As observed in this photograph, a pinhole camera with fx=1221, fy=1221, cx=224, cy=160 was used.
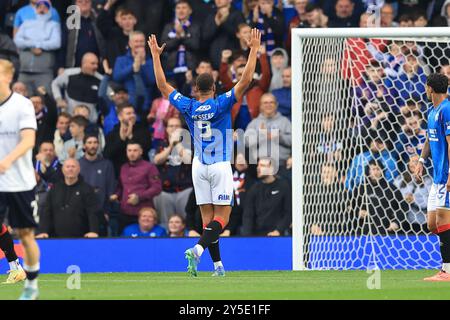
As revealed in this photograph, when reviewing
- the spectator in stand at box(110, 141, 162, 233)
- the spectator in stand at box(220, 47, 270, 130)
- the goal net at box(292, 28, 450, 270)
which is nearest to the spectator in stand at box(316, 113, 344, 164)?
the goal net at box(292, 28, 450, 270)

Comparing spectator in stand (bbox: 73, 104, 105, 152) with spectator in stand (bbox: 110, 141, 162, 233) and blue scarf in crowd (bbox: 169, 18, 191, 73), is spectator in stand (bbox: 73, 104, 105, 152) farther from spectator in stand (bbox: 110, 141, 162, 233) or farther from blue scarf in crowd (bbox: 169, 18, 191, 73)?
blue scarf in crowd (bbox: 169, 18, 191, 73)

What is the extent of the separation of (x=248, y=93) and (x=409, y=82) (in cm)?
250

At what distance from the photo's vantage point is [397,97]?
53.3 feet

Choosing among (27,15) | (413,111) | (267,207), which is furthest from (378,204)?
(27,15)

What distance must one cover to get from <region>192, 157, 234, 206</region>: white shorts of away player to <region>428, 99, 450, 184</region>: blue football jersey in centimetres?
214

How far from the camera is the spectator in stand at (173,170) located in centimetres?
1697

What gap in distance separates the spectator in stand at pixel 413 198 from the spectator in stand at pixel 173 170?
299cm

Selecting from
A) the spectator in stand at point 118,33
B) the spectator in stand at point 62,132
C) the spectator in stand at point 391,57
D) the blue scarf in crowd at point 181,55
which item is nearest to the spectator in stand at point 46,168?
the spectator in stand at point 62,132

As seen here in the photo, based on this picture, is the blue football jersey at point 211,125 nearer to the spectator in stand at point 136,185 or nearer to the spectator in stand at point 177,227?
the spectator in stand at point 177,227

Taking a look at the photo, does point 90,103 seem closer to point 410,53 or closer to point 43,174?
point 43,174

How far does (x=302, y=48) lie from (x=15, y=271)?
197 inches

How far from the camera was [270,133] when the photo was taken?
17.0m

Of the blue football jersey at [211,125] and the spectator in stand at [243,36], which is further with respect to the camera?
the spectator in stand at [243,36]
